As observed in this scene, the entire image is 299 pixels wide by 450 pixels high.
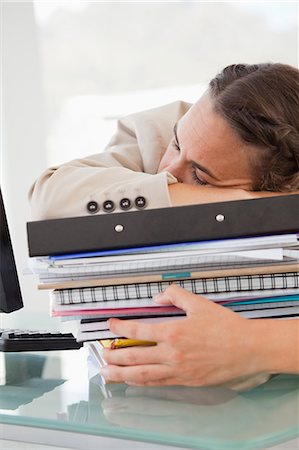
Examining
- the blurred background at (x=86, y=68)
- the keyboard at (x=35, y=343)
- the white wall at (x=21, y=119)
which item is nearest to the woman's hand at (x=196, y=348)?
the keyboard at (x=35, y=343)

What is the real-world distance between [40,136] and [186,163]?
→ 231 centimetres

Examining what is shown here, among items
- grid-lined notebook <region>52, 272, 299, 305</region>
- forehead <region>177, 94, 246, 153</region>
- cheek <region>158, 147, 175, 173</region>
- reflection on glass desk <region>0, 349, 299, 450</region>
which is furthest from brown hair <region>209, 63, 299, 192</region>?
reflection on glass desk <region>0, 349, 299, 450</region>

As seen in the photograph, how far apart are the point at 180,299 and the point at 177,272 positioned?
1.6 inches

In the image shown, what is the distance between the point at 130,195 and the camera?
0.98 metres

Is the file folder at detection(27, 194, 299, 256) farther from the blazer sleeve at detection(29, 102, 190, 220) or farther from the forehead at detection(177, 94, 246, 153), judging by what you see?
the forehead at detection(177, 94, 246, 153)

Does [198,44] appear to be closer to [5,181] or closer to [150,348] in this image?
[5,181]

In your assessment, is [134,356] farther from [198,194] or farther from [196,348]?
[198,194]

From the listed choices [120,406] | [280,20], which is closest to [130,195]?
[120,406]

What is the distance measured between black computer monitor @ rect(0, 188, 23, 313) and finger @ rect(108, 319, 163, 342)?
291 millimetres

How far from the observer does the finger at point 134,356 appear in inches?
34.5

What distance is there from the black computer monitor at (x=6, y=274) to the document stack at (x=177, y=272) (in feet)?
0.78

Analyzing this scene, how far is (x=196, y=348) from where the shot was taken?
2.81ft

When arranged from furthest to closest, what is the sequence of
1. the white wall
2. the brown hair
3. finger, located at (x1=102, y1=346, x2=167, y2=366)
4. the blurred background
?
the white wall → the blurred background → the brown hair → finger, located at (x1=102, y1=346, x2=167, y2=366)

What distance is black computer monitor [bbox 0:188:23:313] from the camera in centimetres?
115
